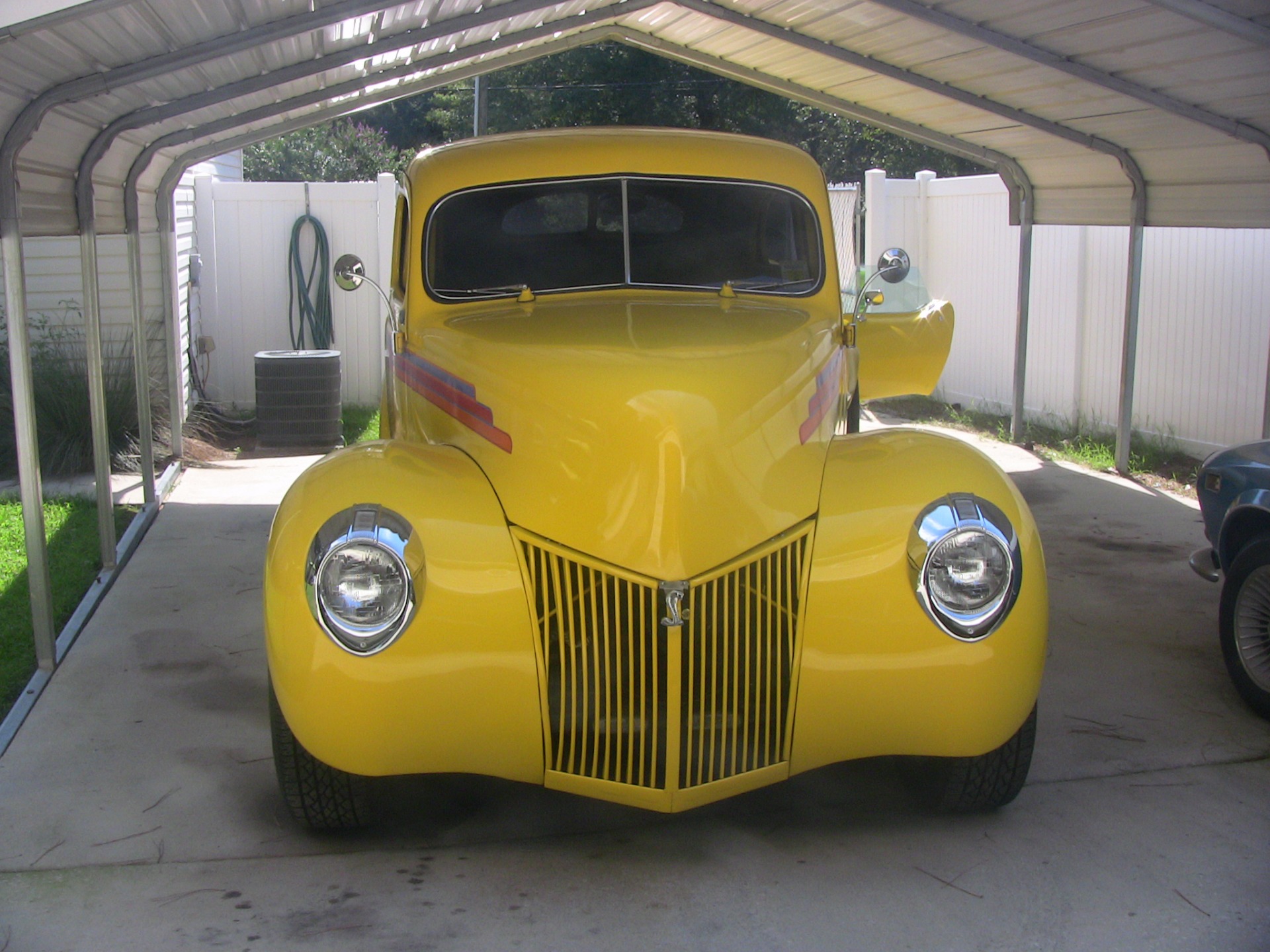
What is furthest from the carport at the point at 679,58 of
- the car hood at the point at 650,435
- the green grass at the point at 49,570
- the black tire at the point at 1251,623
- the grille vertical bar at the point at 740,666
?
the grille vertical bar at the point at 740,666

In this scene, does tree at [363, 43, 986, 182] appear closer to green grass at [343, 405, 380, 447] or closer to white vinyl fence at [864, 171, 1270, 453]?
white vinyl fence at [864, 171, 1270, 453]

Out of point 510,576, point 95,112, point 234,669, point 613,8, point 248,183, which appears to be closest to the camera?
point 510,576

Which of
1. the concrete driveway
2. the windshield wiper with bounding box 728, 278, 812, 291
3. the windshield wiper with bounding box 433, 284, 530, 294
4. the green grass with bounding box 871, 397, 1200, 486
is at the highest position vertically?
the windshield wiper with bounding box 728, 278, 812, 291

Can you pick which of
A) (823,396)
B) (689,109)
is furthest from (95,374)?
(689,109)

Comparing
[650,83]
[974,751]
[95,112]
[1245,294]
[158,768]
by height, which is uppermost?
[650,83]

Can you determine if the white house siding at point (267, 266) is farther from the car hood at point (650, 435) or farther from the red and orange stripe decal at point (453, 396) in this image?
the car hood at point (650, 435)

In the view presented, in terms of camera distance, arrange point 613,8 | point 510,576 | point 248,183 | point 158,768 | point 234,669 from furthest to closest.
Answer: point 248,183 < point 613,8 < point 234,669 < point 158,768 < point 510,576

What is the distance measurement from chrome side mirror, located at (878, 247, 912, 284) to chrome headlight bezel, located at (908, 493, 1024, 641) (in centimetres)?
218

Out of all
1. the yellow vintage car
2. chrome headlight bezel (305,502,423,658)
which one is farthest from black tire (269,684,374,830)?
chrome headlight bezel (305,502,423,658)

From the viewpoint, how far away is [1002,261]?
12797 millimetres

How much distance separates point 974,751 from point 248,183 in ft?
36.2

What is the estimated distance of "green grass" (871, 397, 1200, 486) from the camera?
32.8ft

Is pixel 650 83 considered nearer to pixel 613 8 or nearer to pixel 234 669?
pixel 613 8

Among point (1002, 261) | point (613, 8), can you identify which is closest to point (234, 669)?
point (613, 8)
